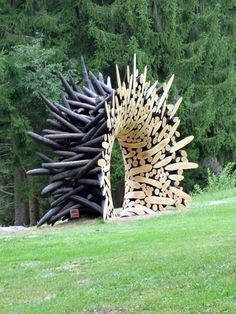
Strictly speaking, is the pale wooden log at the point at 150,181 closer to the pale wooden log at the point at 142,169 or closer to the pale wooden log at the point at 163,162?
the pale wooden log at the point at 142,169

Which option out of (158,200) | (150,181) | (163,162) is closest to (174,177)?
(163,162)

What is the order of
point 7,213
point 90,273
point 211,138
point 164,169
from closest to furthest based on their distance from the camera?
point 90,273 < point 164,169 < point 211,138 < point 7,213

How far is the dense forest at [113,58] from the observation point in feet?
77.2

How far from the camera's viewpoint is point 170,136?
50.8 ft

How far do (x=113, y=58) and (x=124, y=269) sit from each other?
17.0 metres

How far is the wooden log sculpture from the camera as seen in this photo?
13.5m

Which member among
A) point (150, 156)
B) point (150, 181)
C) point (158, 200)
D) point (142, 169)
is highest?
point (150, 156)

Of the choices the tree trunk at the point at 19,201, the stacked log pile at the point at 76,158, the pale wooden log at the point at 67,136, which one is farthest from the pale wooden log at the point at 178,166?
the tree trunk at the point at 19,201

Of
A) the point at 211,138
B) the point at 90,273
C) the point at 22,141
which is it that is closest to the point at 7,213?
the point at 22,141

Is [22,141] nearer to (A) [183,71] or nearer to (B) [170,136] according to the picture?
(A) [183,71]

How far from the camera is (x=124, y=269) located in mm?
7914

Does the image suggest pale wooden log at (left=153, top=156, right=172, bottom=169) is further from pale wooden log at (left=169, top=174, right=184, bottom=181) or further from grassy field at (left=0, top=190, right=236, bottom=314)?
grassy field at (left=0, top=190, right=236, bottom=314)

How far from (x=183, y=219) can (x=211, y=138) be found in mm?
13185

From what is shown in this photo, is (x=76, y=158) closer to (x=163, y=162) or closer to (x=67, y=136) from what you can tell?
(x=67, y=136)
